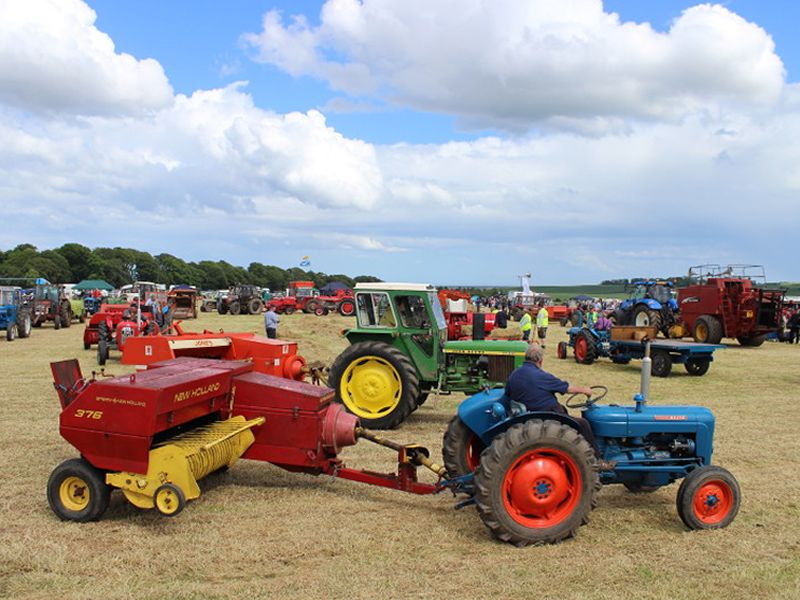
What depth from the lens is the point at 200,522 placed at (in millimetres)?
4887

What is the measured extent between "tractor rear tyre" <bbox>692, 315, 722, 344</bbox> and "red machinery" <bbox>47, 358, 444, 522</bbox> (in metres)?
16.8

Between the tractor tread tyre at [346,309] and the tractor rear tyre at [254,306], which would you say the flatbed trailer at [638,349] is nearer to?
the tractor tread tyre at [346,309]

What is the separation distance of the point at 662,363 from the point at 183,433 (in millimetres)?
11006

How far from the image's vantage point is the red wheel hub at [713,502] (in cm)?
481

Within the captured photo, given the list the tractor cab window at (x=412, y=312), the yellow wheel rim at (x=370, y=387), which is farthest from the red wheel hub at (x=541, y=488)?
the tractor cab window at (x=412, y=312)

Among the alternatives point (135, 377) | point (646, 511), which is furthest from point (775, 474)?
point (135, 377)

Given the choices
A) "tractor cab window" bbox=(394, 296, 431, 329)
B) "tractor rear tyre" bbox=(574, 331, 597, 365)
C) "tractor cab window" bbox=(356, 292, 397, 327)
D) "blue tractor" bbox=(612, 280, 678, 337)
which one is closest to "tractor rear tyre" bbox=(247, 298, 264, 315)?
"blue tractor" bbox=(612, 280, 678, 337)

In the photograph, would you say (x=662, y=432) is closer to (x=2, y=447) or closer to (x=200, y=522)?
(x=200, y=522)

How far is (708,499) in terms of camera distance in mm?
4828

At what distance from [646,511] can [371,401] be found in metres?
3.90

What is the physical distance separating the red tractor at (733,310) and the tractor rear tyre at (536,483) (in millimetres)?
16771

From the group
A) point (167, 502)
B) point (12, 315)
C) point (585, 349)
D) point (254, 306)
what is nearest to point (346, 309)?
point (254, 306)

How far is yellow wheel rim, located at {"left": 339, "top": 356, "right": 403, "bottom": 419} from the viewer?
327 inches

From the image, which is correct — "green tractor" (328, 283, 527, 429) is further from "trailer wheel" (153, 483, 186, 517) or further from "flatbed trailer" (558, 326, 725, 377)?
"flatbed trailer" (558, 326, 725, 377)
